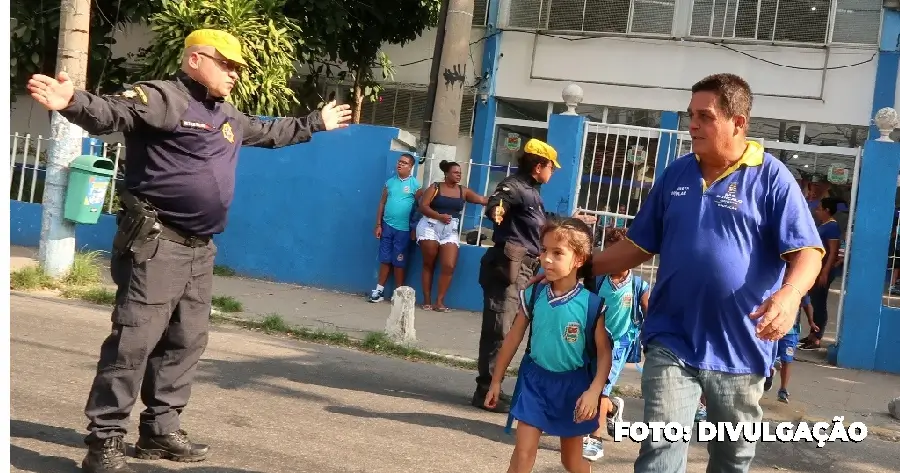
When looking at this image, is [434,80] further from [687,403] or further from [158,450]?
[687,403]

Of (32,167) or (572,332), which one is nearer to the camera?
(572,332)

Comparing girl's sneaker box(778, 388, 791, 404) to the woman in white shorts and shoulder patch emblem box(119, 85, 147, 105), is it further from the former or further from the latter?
shoulder patch emblem box(119, 85, 147, 105)

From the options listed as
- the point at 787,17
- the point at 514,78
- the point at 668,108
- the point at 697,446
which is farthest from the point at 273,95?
the point at 697,446

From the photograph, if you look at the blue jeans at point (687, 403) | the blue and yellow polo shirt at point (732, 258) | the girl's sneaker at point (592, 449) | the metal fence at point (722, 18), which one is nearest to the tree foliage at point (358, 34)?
the metal fence at point (722, 18)

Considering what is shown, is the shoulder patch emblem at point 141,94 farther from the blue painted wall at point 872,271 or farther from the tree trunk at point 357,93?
the tree trunk at point 357,93

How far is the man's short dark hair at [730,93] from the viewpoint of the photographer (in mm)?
3906

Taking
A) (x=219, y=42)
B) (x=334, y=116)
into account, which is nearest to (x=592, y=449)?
(x=334, y=116)

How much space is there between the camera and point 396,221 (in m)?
12.0

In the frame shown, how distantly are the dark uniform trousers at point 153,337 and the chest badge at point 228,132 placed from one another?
1.71 ft

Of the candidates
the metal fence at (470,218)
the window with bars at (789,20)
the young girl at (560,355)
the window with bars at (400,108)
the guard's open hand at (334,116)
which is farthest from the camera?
the window with bars at (400,108)

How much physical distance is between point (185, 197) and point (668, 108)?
1384 centimetres

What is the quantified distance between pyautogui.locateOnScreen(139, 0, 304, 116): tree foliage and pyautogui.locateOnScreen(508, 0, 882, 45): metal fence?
4.99 metres

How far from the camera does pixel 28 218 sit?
13.6m

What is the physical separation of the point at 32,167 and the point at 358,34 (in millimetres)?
6652
